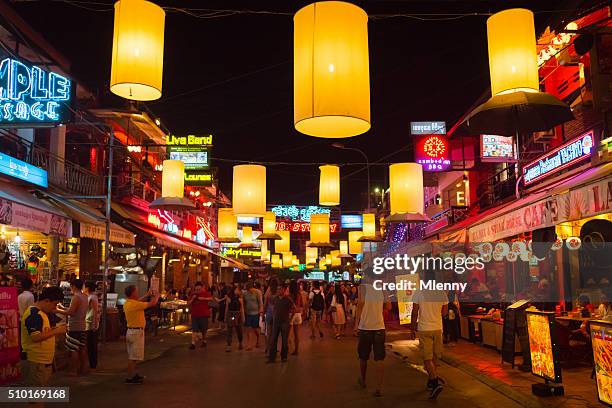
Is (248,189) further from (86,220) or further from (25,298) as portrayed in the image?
(25,298)

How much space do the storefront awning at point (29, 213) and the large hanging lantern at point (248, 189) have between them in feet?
15.9

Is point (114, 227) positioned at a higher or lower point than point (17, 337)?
higher

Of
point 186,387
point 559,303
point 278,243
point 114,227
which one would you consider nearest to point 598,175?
point 559,303

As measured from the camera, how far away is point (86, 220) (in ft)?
57.7

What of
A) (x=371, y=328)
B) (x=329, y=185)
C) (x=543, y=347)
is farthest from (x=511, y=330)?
(x=329, y=185)

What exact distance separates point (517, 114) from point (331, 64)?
2651 millimetres

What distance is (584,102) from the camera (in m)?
14.6

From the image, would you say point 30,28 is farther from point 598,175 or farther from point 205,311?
point 598,175

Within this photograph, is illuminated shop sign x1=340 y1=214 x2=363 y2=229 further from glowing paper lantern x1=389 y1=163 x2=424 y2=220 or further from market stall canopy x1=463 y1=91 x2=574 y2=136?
market stall canopy x1=463 y1=91 x2=574 y2=136

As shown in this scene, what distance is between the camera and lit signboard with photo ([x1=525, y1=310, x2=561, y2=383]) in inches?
348

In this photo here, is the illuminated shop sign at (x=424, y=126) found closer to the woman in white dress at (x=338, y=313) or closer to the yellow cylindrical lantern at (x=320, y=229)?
the yellow cylindrical lantern at (x=320, y=229)

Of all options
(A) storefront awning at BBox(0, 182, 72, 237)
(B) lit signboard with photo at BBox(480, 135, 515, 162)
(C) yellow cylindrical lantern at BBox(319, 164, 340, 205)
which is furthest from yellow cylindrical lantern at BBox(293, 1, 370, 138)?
(B) lit signboard with photo at BBox(480, 135, 515, 162)

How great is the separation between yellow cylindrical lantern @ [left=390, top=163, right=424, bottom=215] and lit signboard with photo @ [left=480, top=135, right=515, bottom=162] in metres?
5.17

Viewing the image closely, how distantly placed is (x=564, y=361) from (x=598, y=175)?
4034mm
